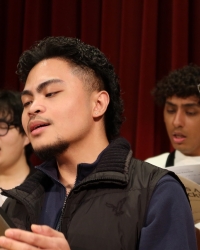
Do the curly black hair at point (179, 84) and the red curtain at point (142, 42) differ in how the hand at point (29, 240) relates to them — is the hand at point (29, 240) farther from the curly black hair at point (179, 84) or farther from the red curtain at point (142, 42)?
the red curtain at point (142, 42)

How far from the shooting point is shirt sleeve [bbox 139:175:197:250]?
94 centimetres

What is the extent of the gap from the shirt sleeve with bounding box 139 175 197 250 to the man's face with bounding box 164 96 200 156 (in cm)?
123

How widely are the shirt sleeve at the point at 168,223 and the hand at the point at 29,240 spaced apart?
0.63 feet

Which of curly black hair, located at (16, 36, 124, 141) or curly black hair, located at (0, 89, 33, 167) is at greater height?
curly black hair, located at (16, 36, 124, 141)

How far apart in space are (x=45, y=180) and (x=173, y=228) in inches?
14.8

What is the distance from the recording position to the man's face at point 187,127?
2.21 meters

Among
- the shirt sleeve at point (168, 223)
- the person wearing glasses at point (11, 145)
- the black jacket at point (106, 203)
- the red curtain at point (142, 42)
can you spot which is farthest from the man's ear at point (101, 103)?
the red curtain at point (142, 42)

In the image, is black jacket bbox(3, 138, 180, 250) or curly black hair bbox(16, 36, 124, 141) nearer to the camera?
black jacket bbox(3, 138, 180, 250)

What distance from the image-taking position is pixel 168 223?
3.13ft

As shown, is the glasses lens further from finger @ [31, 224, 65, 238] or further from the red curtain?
finger @ [31, 224, 65, 238]

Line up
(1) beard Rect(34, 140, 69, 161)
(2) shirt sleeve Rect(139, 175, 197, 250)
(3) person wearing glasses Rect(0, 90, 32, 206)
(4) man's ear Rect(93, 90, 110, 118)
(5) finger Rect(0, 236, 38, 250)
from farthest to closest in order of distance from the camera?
1. (3) person wearing glasses Rect(0, 90, 32, 206)
2. (4) man's ear Rect(93, 90, 110, 118)
3. (1) beard Rect(34, 140, 69, 161)
4. (2) shirt sleeve Rect(139, 175, 197, 250)
5. (5) finger Rect(0, 236, 38, 250)

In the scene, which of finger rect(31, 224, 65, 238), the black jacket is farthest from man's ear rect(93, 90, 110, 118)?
finger rect(31, 224, 65, 238)

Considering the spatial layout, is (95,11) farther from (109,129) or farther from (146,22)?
(109,129)

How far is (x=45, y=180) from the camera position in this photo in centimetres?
120
